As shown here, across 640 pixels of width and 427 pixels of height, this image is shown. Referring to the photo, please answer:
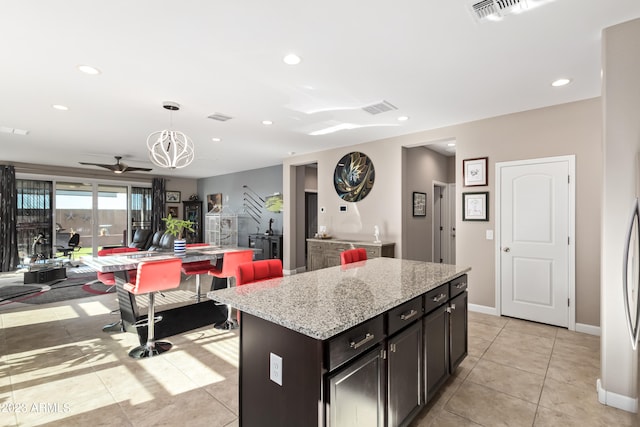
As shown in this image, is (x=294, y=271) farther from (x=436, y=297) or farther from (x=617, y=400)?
(x=617, y=400)

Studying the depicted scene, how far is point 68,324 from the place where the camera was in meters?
3.81

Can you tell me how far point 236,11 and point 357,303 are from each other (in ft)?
6.58

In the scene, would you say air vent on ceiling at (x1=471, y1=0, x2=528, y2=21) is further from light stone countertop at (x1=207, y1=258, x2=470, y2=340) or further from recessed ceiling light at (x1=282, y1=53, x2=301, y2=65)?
light stone countertop at (x1=207, y1=258, x2=470, y2=340)

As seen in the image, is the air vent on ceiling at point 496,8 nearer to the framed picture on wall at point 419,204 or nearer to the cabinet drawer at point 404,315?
the cabinet drawer at point 404,315

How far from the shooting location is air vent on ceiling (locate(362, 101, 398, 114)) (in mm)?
3768

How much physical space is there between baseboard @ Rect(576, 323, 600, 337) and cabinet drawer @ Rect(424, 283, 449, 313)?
8.26ft

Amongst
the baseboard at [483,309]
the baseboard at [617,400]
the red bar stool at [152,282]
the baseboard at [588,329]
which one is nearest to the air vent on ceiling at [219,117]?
the red bar stool at [152,282]

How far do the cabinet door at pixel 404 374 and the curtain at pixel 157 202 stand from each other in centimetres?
998

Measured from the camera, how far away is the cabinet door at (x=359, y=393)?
136 centimetres

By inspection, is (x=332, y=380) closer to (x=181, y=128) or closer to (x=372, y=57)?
(x=372, y=57)

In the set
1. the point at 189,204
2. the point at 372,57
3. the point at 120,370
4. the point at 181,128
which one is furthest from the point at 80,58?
the point at 189,204

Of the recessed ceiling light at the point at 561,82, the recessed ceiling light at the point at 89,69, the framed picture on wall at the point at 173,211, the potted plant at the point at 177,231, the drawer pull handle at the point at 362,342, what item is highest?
the recessed ceiling light at the point at 561,82

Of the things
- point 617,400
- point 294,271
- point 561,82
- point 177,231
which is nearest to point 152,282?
point 177,231

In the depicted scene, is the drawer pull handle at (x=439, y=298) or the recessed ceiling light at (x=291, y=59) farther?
the recessed ceiling light at (x=291, y=59)
